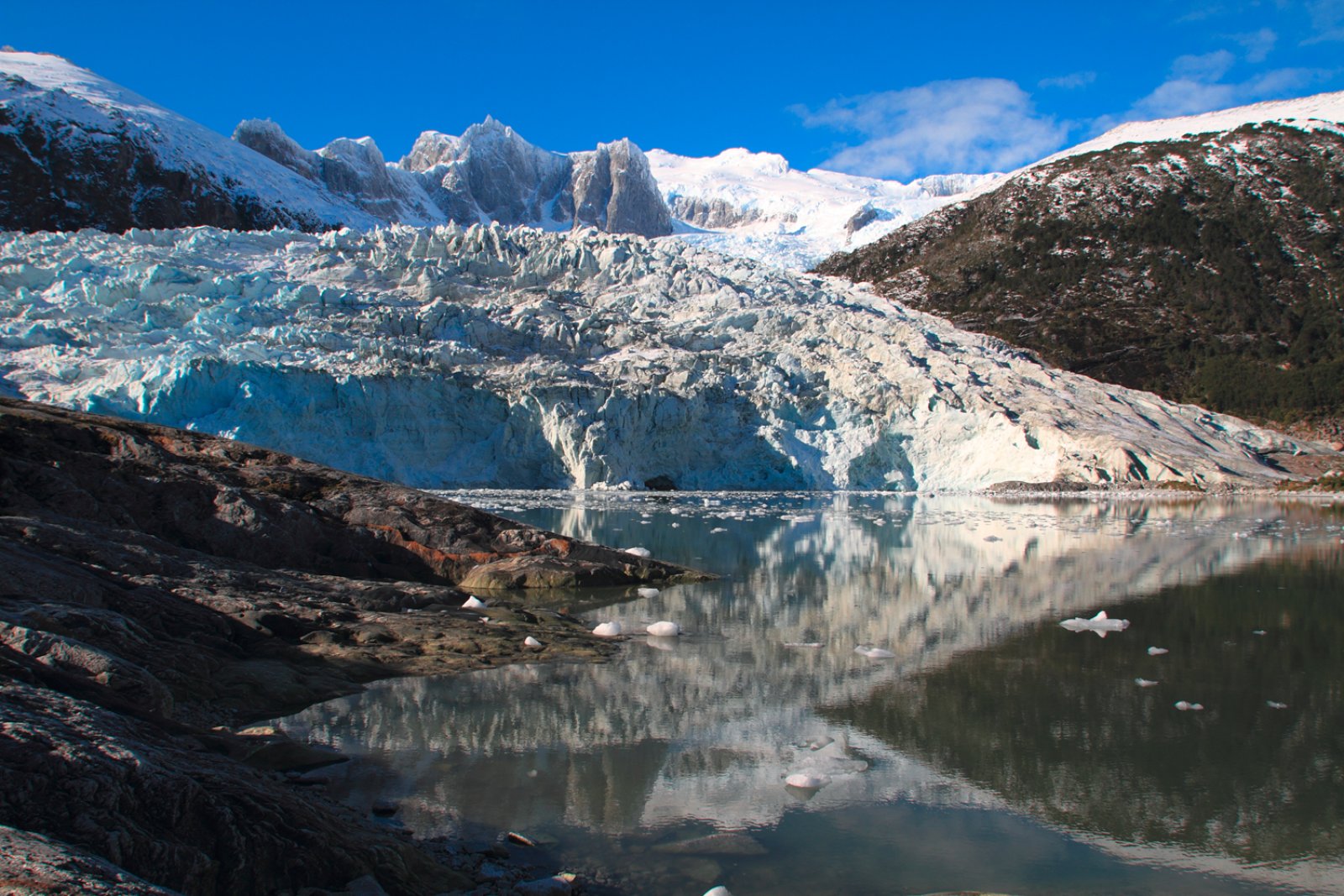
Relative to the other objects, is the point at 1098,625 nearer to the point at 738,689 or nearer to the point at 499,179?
the point at 738,689

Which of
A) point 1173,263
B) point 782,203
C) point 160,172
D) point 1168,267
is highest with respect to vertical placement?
point 782,203

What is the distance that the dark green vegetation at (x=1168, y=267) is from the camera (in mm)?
44812

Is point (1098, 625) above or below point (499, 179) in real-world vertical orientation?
below

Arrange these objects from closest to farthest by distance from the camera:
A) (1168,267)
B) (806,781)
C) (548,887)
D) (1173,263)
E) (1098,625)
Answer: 1. (548,887)
2. (806,781)
3. (1098,625)
4. (1173,263)
5. (1168,267)

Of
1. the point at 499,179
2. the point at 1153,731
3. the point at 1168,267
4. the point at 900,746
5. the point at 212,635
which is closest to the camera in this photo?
the point at 900,746

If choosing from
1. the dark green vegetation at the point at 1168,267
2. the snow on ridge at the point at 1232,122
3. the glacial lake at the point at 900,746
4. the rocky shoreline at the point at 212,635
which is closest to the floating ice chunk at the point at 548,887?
the rocky shoreline at the point at 212,635

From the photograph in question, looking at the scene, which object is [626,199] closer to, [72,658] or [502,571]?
[502,571]

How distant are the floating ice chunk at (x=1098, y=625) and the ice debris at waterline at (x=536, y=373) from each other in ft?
67.3

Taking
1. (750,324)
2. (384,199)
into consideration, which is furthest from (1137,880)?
(384,199)

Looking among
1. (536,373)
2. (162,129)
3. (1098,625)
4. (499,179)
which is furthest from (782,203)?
(1098,625)

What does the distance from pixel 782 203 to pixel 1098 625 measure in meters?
78.0

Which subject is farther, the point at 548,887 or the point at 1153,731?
the point at 1153,731

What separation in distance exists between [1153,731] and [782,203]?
264ft

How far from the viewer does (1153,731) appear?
4.39 metres
